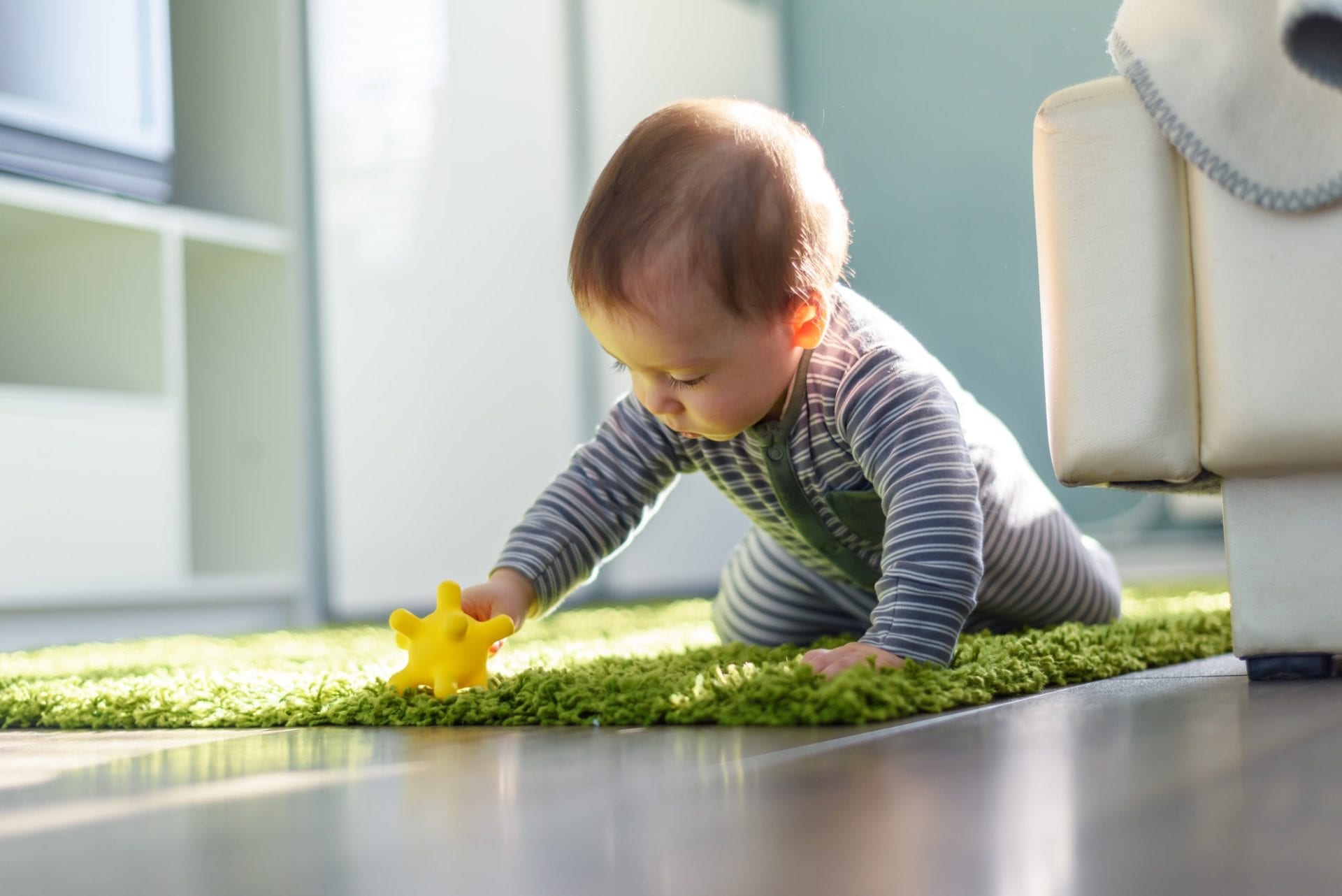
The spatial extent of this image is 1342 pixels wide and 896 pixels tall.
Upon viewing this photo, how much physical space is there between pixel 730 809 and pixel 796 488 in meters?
0.51

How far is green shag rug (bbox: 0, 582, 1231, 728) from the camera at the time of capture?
2.29 feet

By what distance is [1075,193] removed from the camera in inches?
33.0

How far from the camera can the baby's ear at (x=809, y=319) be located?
859 millimetres

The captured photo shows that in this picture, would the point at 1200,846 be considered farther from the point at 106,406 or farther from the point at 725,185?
the point at 106,406

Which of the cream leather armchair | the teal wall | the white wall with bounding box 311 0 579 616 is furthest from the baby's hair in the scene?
the teal wall

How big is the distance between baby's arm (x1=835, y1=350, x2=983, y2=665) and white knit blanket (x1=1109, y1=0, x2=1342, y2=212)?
0.72ft

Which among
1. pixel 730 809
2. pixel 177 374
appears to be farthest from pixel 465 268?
pixel 730 809

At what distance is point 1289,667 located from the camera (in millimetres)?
817

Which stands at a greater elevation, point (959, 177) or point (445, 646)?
point (959, 177)

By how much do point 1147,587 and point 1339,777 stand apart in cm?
166

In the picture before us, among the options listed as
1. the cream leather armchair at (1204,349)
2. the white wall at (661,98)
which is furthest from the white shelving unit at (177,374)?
the cream leather armchair at (1204,349)

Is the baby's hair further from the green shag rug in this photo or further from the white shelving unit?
the white shelving unit

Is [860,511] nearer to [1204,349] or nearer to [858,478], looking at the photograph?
[858,478]

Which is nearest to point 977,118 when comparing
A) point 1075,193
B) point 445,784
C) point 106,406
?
point 106,406
